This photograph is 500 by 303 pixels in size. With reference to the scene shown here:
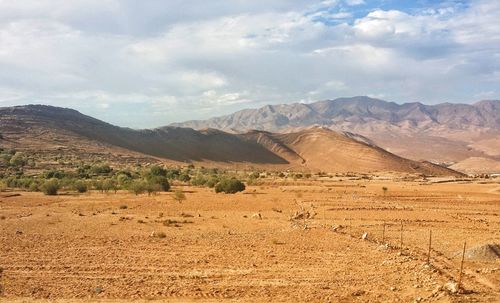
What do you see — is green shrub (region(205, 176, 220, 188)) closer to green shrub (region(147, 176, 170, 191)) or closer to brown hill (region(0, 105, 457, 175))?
green shrub (region(147, 176, 170, 191))

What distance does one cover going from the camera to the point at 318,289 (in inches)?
567

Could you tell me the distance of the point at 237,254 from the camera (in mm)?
19219

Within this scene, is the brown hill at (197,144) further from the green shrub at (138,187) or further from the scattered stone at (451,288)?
the scattered stone at (451,288)

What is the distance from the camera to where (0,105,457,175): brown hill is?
344 feet

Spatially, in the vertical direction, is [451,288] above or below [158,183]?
below

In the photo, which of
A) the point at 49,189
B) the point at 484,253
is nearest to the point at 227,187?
the point at 49,189

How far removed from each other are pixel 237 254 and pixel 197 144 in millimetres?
120008

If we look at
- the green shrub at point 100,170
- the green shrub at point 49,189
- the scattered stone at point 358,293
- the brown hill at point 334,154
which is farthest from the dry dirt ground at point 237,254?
the brown hill at point 334,154

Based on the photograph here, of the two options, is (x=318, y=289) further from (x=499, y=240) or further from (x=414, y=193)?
(x=414, y=193)

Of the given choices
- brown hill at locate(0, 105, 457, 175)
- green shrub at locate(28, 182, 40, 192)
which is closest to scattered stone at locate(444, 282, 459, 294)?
Answer: green shrub at locate(28, 182, 40, 192)

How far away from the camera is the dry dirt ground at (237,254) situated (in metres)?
14.1

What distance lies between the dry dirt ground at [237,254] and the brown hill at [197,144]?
69211 mm

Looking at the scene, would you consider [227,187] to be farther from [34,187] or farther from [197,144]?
[197,144]

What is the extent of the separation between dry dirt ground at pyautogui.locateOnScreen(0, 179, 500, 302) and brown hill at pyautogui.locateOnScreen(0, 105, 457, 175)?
69.2 metres
